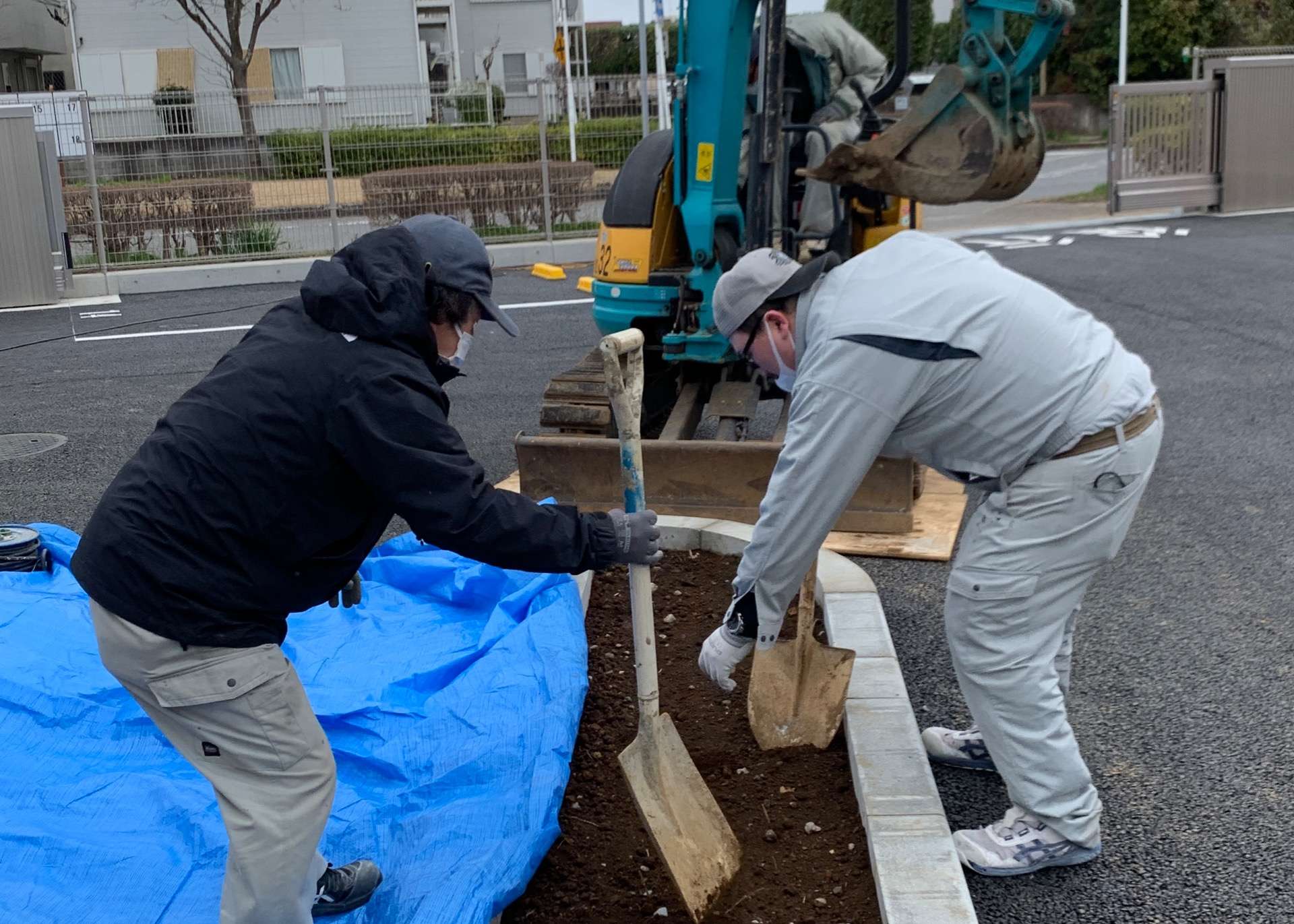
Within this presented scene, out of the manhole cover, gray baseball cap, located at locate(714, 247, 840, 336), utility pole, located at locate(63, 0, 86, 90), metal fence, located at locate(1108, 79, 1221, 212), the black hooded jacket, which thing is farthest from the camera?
utility pole, located at locate(63, 0, 86, 90)

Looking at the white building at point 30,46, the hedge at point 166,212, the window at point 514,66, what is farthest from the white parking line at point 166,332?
the white building at point 30,46

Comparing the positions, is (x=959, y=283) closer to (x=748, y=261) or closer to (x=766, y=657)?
(x=748, y=261)

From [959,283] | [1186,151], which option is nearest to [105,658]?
[959,283]

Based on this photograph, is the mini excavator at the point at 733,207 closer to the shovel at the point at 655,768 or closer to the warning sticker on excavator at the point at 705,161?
the warning sticker on excavator at the point at 705,161

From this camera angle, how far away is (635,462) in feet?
9.83

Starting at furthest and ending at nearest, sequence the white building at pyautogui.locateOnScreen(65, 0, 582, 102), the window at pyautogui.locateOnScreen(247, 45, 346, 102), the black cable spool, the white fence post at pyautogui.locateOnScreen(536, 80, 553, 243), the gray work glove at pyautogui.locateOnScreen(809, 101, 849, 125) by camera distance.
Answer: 1. the window at pyautogui.locateOnScreen(247, 45, 346, 102)
2. the white building at pyautogui.locateOnScreen(65, 0, 582, 102)
3. the white fence post at pyautogui.locateOnScreen(536, 80, 553, 243)
4. the gray work glove at pyautogui.locateOnScreen(809, 101, 849, 125)
5. the black cable spool

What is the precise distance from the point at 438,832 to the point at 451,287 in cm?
153

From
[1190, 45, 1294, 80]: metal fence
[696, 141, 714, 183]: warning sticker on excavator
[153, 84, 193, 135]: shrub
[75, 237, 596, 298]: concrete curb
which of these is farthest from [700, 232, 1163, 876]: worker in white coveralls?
[1190, 45, 1294, 80]: metal fence

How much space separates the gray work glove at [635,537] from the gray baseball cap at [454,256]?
551 mm

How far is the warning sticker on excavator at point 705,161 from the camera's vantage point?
6305 millimetres

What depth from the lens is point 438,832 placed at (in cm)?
326

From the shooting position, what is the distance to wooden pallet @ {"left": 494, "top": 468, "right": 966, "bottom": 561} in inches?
213

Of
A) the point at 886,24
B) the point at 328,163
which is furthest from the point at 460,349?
the point at 886,24

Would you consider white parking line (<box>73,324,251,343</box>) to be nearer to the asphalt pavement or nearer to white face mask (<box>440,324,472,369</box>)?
the asphalt pavement
